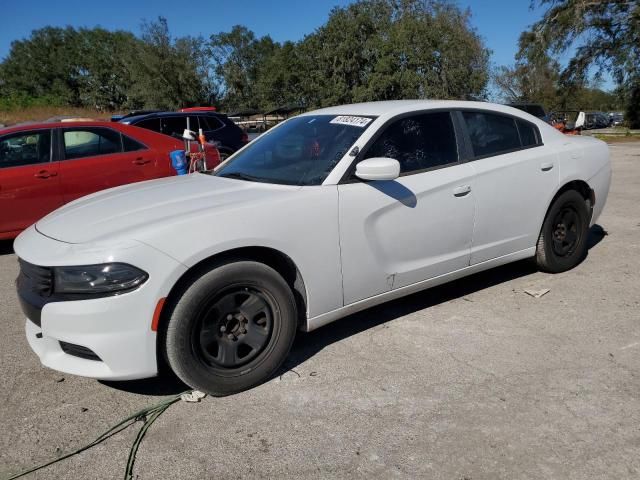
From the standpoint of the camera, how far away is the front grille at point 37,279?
2666 mm

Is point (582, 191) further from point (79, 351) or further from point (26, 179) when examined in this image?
point (26, 179)

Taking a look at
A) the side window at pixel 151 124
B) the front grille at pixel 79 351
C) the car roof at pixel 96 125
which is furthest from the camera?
the side window at pixel 151 124

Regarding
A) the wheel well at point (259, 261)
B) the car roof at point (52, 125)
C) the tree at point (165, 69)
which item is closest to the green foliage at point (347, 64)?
the tree at point (165, 69)

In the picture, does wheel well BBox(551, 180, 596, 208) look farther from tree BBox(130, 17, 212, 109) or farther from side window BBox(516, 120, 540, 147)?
tree BBox(130, 17, 212, 109)

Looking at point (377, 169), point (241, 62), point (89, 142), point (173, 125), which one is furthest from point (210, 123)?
point (241, 62)

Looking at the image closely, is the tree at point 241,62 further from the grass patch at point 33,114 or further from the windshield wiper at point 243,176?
the windshield wiper at point 243,176

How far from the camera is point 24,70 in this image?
72.2 metres

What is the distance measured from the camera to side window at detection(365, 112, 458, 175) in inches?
139

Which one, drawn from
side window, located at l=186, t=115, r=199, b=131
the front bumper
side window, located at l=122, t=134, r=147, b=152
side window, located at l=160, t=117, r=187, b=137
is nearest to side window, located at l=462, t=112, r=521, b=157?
the front bumper

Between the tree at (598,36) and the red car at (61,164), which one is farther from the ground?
the tree at (598,36)

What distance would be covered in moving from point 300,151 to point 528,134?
6.70 feet

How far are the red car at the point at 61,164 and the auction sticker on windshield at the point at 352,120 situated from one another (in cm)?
386

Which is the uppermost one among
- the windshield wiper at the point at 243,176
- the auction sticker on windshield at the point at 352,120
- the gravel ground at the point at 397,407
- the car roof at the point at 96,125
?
the car roof at the point at 96,125

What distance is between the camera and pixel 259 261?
306cm
